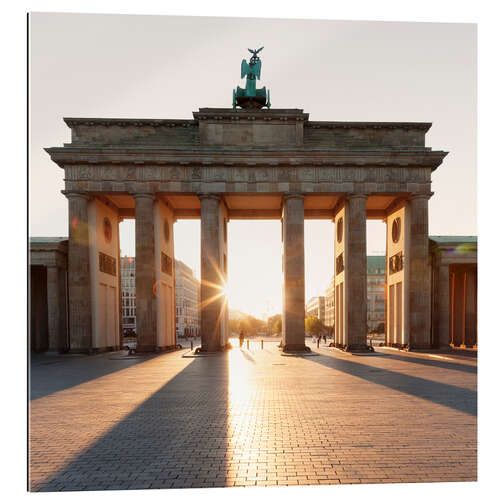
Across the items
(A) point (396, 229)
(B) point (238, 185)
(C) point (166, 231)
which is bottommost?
(C) point (166, 231)

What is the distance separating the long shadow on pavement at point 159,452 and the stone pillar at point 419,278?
27888 mm

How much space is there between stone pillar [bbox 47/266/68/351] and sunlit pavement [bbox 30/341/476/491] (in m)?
21.1

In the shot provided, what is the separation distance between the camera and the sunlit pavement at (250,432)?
23.6ft

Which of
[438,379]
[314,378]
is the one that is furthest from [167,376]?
[438,379]

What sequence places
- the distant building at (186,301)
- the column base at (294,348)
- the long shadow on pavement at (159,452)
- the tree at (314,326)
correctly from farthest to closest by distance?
the distant building at (186,301) < the tree at (314,326) < the column base at (294,348) < the long shadow on pavement at (159,452)

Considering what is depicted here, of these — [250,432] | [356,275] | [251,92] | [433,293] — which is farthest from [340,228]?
[250,432]

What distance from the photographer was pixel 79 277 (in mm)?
36250

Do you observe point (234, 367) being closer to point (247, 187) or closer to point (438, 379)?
point (438, 379)

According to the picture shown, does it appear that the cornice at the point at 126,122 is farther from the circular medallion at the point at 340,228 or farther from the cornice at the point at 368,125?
the circular medallion at the point at 340,228

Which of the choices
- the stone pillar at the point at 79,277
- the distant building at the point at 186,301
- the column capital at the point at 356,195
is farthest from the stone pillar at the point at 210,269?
the distant building at the point at 186,301

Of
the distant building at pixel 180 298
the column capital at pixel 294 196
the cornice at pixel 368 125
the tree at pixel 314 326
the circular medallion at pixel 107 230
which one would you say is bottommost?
the tree at pixel 314 326

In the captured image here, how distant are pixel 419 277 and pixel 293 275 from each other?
1130 cm

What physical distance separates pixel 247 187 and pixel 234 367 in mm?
17896

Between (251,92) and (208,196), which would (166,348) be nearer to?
(208,196)
